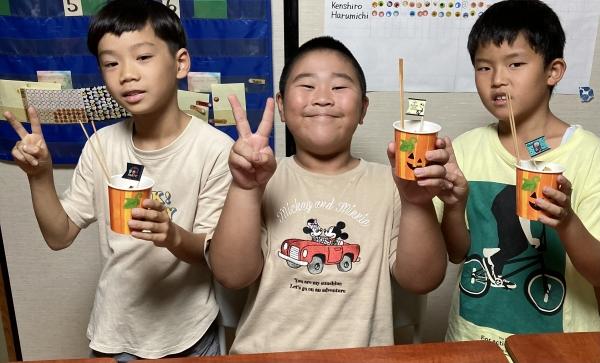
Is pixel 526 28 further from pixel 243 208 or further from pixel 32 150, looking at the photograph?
pixel 32 150

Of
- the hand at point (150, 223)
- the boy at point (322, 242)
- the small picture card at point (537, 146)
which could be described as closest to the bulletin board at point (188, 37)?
the boy at point (322, 242)

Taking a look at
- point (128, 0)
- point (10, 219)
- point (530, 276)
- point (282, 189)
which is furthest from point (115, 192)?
point (10, 219)

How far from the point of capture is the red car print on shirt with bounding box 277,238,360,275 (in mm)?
1422

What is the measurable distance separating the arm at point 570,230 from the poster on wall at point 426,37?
1004mm

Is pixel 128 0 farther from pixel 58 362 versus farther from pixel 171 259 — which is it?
pixel 58 362

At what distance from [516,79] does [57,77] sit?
1648mm

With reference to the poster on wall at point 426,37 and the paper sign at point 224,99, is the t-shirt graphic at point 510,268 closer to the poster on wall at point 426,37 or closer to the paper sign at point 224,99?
the poster on wall at point 426,37

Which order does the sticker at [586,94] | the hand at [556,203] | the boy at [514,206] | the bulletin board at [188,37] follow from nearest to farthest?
the hand at [556,203]
the boy at [514,206]
the bulletin board at [188,37]
the sticker at [586,94]

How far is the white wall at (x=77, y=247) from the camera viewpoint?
84.6 inches

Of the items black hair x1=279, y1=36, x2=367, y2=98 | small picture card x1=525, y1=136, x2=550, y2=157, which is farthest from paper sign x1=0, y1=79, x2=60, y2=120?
small picture card x1=525, y1=136, x2=550, y2=157

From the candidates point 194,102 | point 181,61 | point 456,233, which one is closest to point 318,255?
point 456,233

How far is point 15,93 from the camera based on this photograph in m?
2.09

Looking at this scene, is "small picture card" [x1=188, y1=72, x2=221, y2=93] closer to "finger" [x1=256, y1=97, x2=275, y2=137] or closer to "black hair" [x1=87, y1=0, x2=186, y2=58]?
"black hair" [x1=87, y1=0, x2=186, y2=58]

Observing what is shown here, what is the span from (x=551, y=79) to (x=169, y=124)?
41.6 inches
